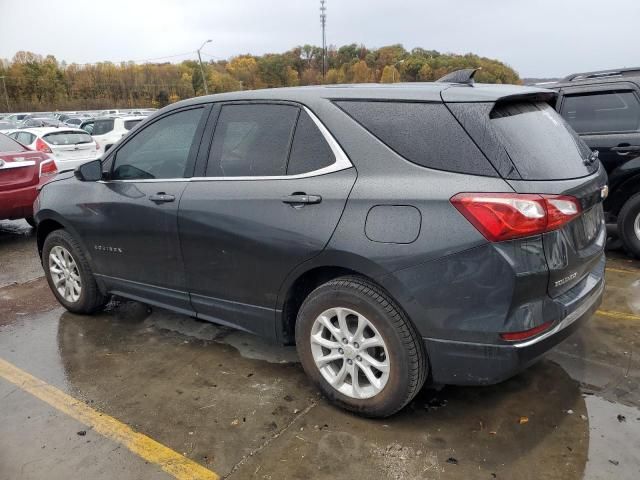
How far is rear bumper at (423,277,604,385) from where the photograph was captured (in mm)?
2428

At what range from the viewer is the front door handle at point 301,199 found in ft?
9.19

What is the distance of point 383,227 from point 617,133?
12.9 ft

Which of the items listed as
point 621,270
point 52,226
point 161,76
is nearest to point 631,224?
point 621,270

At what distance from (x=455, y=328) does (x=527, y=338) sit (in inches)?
12.7

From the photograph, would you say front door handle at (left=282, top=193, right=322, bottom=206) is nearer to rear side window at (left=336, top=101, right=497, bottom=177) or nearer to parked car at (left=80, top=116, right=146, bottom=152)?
rear side window at (left=336, top=101, right=497, bottom=177)

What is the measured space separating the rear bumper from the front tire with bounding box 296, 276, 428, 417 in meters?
0.11

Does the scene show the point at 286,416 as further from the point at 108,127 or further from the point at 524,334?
the point at 108,127

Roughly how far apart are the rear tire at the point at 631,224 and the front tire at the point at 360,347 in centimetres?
380

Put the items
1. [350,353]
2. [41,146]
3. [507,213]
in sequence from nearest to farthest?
[507,213]
[350,353]
[41,146]

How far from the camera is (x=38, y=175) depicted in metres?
7.06

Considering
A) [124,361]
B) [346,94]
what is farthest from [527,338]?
[124,361]

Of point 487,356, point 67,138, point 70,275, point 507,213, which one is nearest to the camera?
point 507,213

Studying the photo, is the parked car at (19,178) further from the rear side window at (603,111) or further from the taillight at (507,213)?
the rear side window at (603,111)

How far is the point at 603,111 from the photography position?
5.46 m
